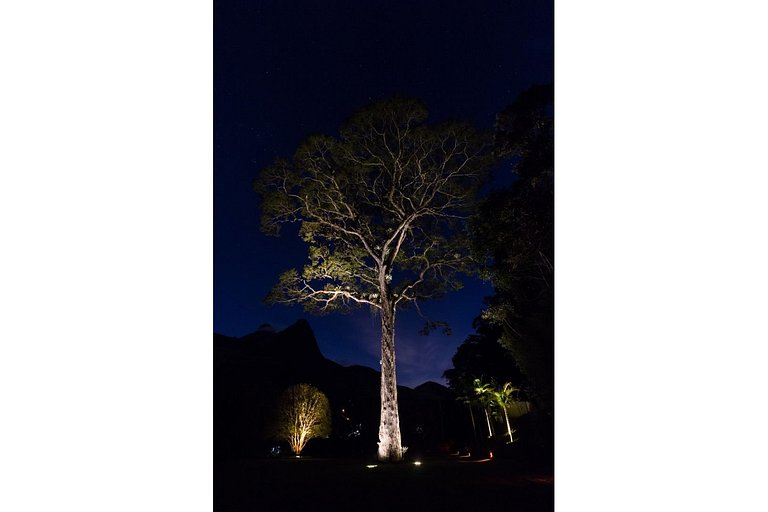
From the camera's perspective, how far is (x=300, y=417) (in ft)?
45.0

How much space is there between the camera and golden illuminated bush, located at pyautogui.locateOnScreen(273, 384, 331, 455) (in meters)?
13.7

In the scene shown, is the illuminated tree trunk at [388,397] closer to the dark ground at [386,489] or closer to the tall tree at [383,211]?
the tall tree at [383,211]

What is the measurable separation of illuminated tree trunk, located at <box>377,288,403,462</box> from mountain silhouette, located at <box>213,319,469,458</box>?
18.0ft

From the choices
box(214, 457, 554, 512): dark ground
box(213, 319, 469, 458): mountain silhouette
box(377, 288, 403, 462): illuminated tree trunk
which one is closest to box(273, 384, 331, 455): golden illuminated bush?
box(213, 319, 469, 458): mountain silhouette

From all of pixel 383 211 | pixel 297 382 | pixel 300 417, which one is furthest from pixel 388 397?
pixel 297 382

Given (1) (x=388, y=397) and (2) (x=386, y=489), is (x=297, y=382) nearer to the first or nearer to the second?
(1) (x=388, y=397)

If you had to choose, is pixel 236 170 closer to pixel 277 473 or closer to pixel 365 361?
pixel 277 473

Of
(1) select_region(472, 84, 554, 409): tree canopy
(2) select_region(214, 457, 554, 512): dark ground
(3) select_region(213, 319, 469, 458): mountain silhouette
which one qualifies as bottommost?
(3) select_region(213, 319, 469, 458): mountain silhouette

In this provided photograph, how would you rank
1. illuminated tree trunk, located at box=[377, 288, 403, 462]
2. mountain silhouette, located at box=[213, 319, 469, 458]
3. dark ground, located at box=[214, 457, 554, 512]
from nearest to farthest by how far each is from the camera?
dark ground, located at box=[214, 457, 554, 512] → illuminated tree trunk, located at box=[377, 288, 403, 462] → mountain silhouette, located at box=[213, 319, 469, 458]

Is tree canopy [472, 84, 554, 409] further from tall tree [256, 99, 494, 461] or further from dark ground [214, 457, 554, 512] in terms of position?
dark ground [214, 457, 554, 512]

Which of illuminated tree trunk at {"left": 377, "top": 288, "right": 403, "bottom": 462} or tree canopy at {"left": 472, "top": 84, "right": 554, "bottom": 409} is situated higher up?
tree canopy at {"left": 472, "top": 84, "right": 554, "bottom": 409}

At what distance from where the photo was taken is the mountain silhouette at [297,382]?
14266mm
